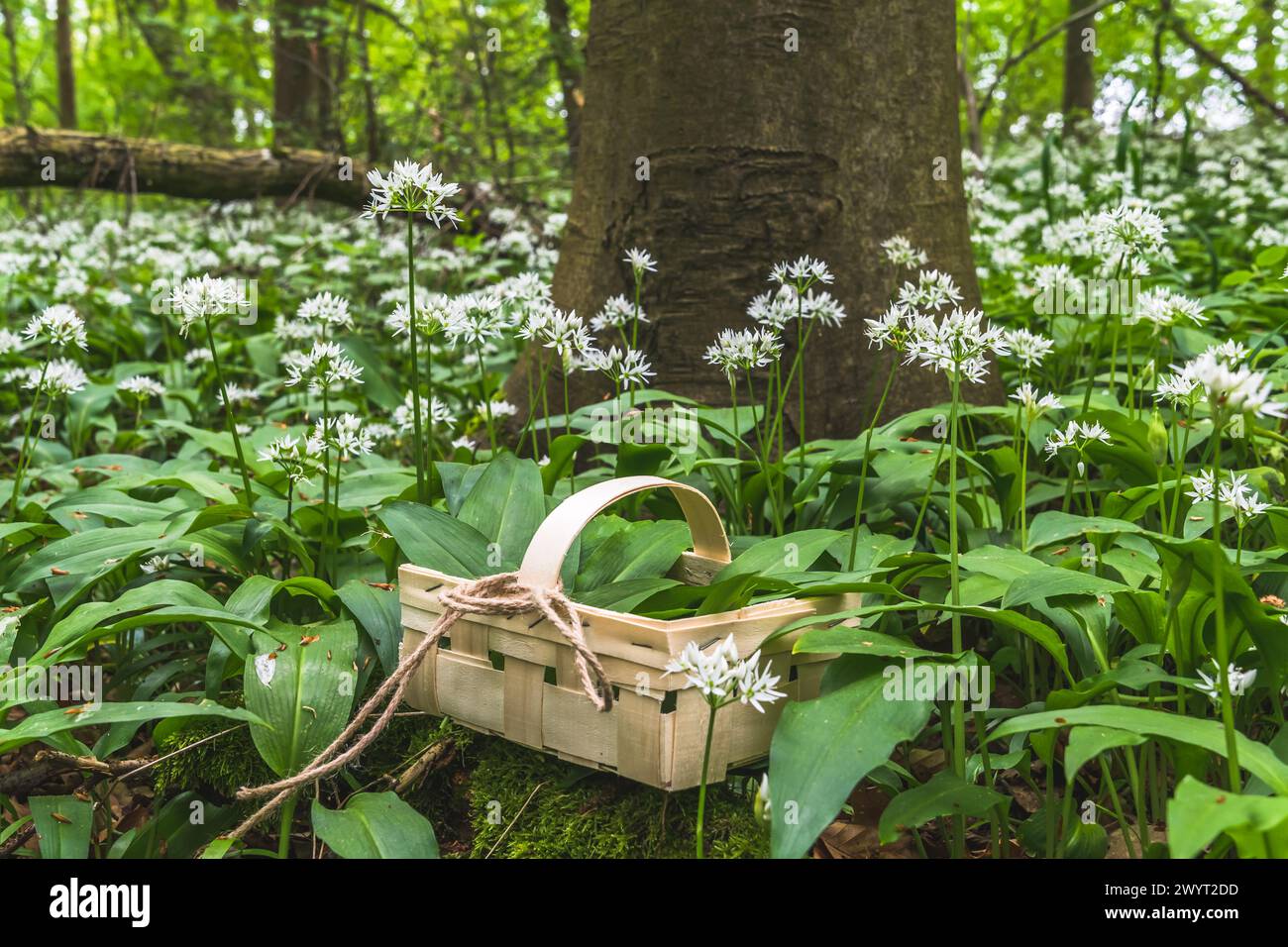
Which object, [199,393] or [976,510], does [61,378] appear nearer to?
[199,393]

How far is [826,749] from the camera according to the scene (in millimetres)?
1313

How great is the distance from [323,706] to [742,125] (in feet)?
6.77

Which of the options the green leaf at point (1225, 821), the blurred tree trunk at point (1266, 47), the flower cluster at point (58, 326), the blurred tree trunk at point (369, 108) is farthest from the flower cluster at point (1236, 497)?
the blurred tree trunk at point (1266, 47)

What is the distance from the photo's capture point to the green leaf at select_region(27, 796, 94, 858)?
1577mm

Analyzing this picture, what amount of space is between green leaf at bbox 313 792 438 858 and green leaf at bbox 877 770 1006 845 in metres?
0.65

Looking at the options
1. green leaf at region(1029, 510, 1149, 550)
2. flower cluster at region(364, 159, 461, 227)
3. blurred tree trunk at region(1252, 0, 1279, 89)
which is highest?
blurred tree trunk at region(1252, 0, 1279, 89)

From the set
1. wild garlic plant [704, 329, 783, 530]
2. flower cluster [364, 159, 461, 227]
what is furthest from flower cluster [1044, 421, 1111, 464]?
flower cluster [364, 159, 461, 227]

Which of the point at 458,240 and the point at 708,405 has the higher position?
the point at 458,240

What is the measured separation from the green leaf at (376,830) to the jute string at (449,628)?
2.8 inches

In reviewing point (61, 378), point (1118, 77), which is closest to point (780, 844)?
point (61, 378)

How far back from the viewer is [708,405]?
2979 millimetres

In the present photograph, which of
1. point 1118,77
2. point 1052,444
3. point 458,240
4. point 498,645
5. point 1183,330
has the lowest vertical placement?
point 498,645

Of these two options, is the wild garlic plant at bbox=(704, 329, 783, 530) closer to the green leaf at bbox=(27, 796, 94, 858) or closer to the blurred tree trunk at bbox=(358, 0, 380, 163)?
the green leaf at bbox=(27, 796, 94, 858)

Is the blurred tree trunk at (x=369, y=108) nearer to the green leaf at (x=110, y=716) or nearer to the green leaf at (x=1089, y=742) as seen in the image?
the green leaf at (x=110, y=716)
